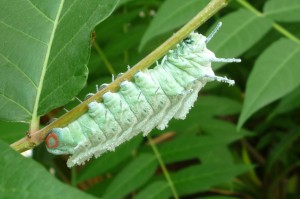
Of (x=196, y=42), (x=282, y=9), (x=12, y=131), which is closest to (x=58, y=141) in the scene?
(x=196, y=42)

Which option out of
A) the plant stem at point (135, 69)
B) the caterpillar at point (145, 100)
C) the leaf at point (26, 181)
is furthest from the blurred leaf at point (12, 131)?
the leaf at point (26, 181)

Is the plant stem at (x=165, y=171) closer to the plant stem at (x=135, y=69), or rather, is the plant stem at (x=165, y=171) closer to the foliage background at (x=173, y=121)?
the foliage background at (x=173, y=121)

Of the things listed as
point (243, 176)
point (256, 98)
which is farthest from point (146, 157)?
point (243, 176)

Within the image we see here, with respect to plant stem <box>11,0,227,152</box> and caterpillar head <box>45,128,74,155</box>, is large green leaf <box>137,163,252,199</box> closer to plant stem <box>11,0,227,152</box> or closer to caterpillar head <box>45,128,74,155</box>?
caterpillar head <box>45,128,74,155</box>

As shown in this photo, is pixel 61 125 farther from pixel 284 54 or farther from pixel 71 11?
pixel 284 54

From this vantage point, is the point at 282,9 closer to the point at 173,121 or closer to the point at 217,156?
the point at 173,121
